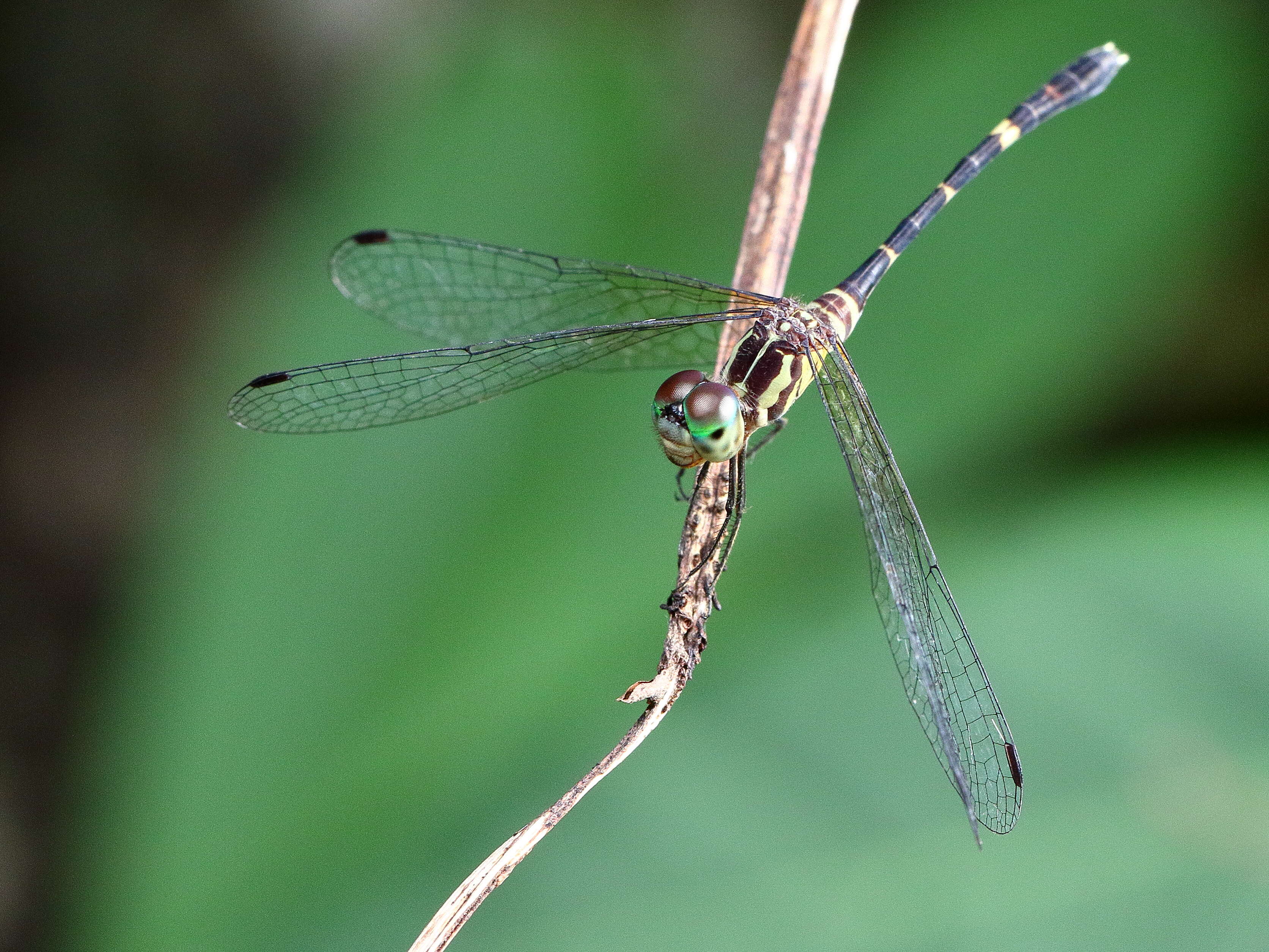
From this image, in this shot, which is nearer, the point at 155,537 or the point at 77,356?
the point at 155,537

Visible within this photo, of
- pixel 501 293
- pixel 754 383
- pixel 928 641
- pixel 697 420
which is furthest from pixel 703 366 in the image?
pixel 928 641

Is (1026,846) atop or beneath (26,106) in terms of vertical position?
beneath

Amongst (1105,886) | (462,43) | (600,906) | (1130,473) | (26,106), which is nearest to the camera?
(1105,886)

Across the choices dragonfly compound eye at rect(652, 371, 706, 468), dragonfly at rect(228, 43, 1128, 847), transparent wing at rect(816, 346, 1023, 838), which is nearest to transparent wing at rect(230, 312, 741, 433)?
dragonfly at rect(228, 43, 1128, 847)

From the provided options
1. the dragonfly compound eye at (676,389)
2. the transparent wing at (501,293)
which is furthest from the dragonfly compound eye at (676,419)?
the transparent wing at (501,293)

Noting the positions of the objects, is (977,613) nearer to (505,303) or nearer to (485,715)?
(485,715)

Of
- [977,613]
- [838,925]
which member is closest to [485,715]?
[838,925]

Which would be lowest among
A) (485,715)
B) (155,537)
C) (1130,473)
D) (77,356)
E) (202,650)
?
(485,715)

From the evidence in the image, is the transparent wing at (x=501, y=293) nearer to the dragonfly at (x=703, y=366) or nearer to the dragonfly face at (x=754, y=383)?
the dragonfly at (x=703, y=366)
